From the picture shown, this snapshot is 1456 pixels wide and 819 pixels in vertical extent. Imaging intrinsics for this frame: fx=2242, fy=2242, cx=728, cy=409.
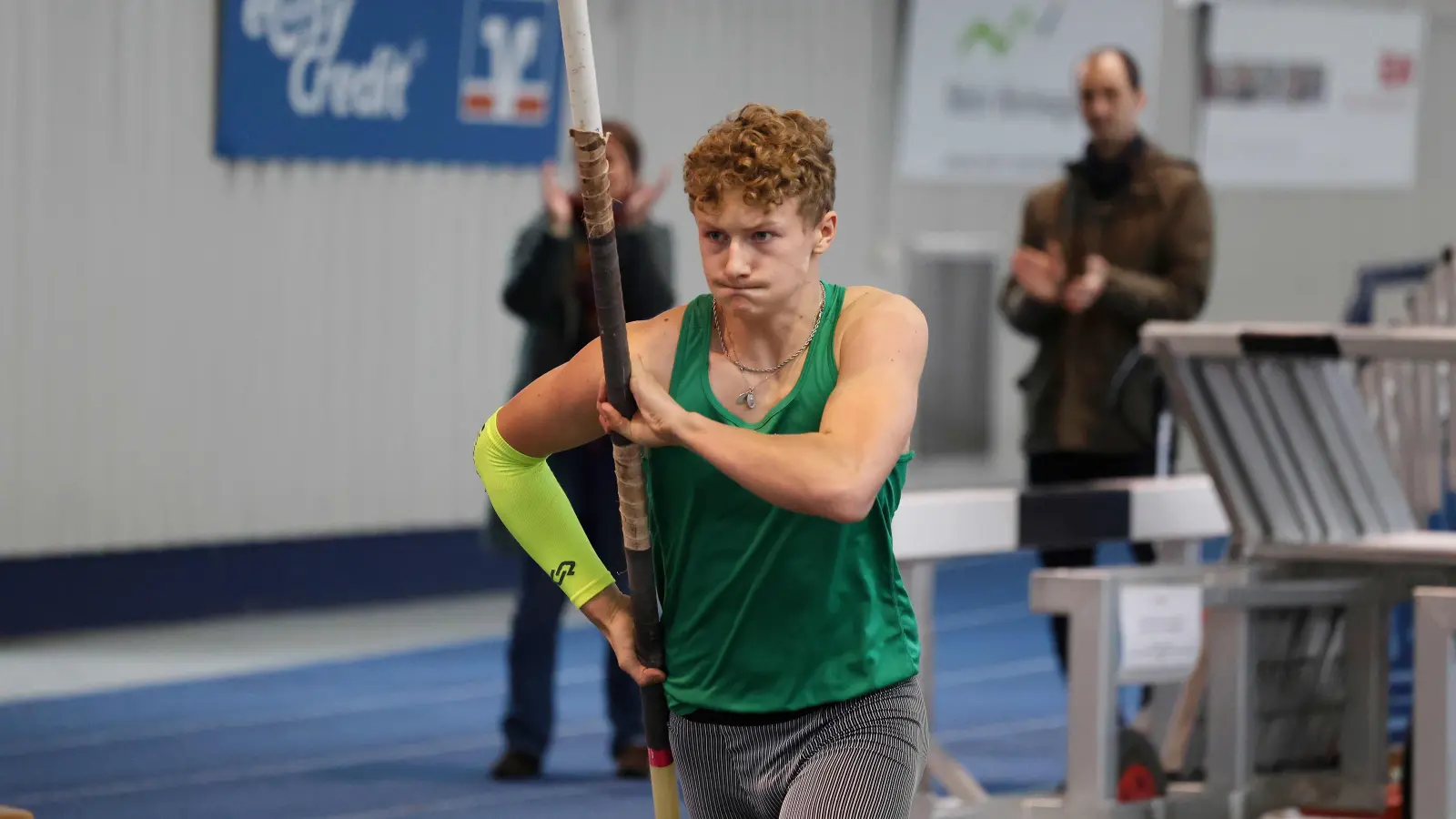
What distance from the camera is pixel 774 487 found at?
2723 millimetres

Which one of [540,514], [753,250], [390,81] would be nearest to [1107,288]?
[540,514]

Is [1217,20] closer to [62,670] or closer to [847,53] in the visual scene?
[847,53]

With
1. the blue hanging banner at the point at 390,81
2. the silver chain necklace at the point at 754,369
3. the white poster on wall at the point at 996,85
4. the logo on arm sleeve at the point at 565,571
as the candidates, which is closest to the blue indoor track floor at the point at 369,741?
the blue hanging banner at the point at 390,81

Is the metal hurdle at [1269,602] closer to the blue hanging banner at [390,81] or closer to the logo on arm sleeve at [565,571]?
the logo on arm sleeve at [565,571]

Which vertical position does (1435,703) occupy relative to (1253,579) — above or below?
below

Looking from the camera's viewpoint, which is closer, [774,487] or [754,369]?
[774,487]

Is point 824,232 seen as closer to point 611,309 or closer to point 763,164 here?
point 763,164

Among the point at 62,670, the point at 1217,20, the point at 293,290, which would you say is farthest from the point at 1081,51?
the point at 62,670

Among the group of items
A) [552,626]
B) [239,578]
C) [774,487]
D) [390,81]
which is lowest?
[239,578]

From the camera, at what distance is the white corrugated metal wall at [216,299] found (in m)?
9.42

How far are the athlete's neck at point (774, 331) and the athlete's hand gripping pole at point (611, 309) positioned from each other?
0.17 meters

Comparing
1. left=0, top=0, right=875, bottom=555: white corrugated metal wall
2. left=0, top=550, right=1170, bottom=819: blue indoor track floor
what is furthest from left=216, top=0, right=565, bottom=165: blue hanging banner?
left=0, top=550, right=1170, bottom=819: blue indoor track floor

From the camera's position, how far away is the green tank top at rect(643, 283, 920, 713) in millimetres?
2938

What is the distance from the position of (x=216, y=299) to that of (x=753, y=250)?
24.9 feet
